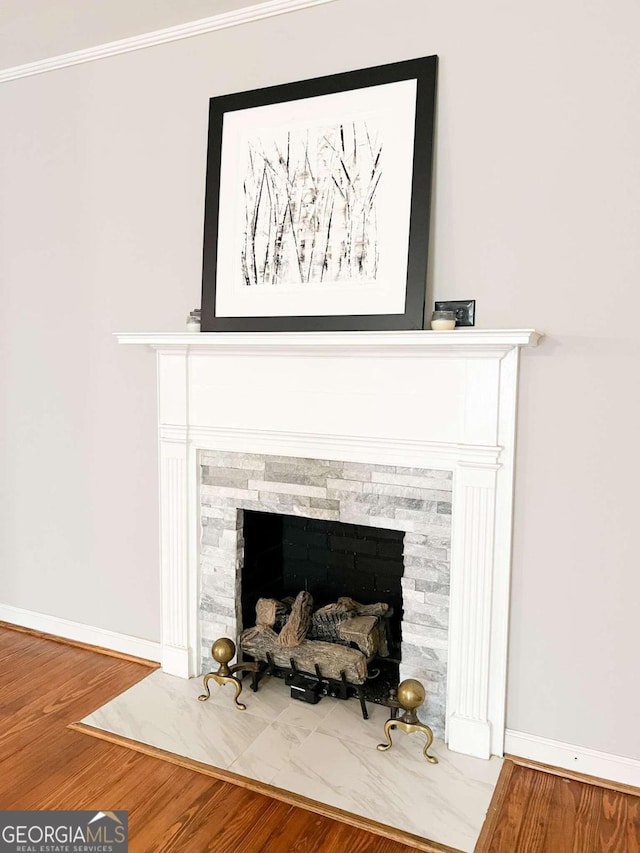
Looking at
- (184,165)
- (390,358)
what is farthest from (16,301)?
(390,358)

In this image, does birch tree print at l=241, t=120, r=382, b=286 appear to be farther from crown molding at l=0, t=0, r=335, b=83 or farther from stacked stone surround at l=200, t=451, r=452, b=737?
stacked stone surround at l=200, t=451, r=452, b=737

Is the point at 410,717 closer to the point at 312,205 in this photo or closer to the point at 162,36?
the point at 312,205

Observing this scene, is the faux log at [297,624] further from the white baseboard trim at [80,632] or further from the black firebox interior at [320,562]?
the white baseboard trim at [80,632]

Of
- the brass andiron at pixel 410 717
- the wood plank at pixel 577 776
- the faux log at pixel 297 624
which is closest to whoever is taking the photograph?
the wood plank at pixel 577 776

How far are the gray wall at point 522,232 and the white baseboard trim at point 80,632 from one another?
15 centimetres

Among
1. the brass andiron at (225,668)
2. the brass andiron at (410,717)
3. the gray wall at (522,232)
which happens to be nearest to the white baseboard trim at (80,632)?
the gray wall at (522,232)

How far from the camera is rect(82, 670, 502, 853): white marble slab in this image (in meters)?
1.97

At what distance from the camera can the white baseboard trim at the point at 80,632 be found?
9.67ft

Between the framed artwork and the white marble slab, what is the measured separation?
1.44 metres

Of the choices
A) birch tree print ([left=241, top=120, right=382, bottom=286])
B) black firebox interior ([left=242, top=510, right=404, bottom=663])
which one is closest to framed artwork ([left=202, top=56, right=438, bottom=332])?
birch tree print ([left=241, top=120, right=382, bottom=286])

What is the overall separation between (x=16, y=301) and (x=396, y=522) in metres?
2.11

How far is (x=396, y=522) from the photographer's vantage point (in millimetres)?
2350

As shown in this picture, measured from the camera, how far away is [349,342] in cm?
222

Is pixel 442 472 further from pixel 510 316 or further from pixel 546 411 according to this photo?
pixel 510 316
